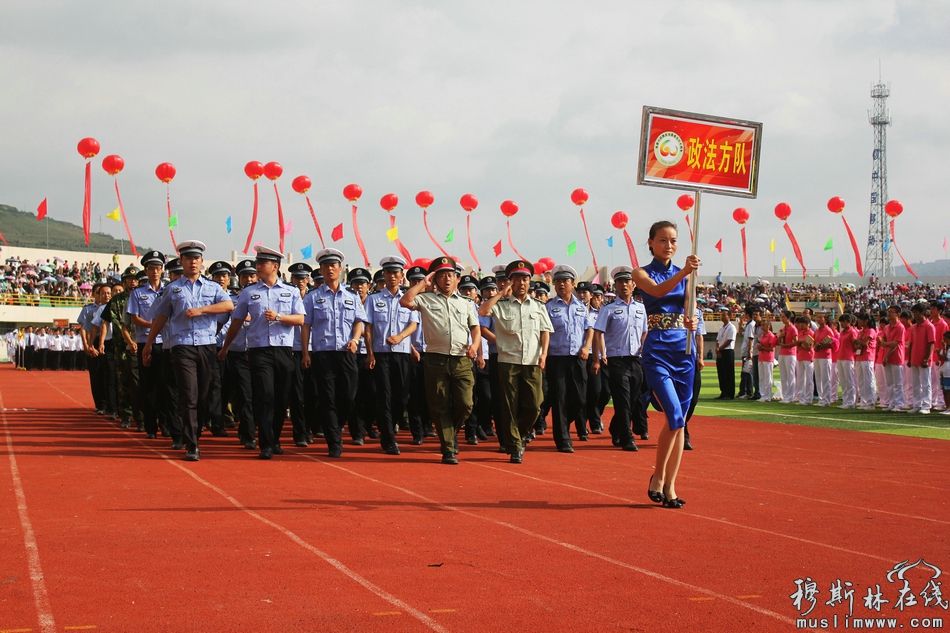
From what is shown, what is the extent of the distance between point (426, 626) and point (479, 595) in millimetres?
530

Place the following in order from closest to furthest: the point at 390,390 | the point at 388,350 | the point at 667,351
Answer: the point at 667,351 → the point at 390,390 → the point at 388,350

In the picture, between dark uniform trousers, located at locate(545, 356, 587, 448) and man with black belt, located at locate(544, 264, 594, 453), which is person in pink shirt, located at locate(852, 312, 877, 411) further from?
dark uniform trousers, located at locate(545, 356, 587, 448)

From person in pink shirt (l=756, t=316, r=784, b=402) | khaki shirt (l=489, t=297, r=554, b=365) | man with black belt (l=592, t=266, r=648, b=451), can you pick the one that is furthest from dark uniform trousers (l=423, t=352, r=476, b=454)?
person in pink shirt (l=756, t=316, r=784, b=402)

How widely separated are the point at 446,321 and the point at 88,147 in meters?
22.9

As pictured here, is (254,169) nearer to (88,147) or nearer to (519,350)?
(88,147)

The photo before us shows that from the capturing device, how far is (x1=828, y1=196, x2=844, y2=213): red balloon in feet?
140

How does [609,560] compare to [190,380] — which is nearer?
[609,560]

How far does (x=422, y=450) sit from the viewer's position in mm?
10750

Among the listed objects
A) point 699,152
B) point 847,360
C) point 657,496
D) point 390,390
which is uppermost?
point 699,152

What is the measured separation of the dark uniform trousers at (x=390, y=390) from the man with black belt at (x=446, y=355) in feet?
2.91

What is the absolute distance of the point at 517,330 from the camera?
979cm

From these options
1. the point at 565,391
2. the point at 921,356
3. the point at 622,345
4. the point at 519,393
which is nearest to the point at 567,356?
the point at 565,391

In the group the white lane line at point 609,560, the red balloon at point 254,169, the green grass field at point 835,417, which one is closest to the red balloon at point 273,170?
the red balloon at point 254,169

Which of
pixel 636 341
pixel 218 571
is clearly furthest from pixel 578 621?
pixel 636 341
